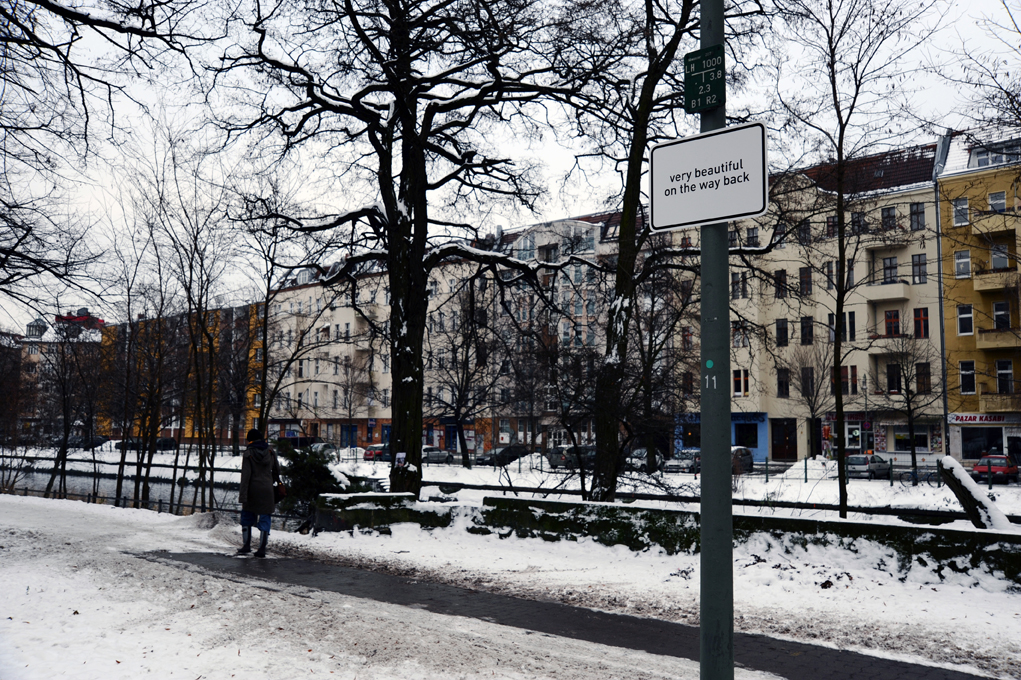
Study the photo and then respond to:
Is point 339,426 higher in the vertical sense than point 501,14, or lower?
lower

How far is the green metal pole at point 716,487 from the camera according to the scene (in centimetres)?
373

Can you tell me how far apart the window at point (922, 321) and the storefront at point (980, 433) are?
23.0 feet

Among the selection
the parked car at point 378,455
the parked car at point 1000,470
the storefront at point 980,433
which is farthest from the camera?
the parked car at point 378,455

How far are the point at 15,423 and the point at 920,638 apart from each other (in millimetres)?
42287

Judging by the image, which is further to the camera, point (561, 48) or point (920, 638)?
point (561, 48)

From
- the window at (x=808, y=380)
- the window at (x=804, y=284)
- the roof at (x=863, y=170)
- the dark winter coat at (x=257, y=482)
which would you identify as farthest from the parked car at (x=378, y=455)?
the roof at (x=863, y=170)

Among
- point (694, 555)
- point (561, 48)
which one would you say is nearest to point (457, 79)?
point (561, 48)

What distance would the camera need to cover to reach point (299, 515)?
16.1 m

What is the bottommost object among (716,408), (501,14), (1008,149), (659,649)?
(659,649)

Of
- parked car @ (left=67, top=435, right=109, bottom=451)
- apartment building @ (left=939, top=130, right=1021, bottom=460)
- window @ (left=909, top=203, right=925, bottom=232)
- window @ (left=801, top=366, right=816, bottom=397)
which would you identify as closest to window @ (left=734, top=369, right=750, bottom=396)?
window @ (left=801, top=366, right=816, bottom=397)

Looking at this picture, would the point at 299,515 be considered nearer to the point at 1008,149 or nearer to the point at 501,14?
the point at 501,14

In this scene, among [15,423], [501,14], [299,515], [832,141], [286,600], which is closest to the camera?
[286,600]

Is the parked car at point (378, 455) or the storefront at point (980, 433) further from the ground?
the storefront at point (980, 433)

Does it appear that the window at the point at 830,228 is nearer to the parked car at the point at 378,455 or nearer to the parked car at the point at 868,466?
the parked car at the point at 868,466
